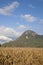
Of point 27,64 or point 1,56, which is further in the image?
point 1,56

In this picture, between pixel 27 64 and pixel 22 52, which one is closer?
pixel 27 64

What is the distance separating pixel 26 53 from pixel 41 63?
1213 mm

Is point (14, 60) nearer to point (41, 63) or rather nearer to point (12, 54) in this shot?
point (12, 54)

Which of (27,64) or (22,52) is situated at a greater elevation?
(22,52)

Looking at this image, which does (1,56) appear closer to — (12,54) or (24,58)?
(12,54)

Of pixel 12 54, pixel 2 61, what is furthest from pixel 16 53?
pixel 2 61

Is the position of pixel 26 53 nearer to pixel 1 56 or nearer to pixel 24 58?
pixel 24 58

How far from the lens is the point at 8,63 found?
1127cm

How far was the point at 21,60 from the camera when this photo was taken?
1110 centimetres

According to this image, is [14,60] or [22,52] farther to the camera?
[22,52]

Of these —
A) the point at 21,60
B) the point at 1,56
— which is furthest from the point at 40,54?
the point at 1,56

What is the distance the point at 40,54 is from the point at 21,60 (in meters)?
1.72

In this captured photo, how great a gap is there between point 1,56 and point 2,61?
1.36 feet

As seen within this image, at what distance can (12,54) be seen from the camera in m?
11.8
